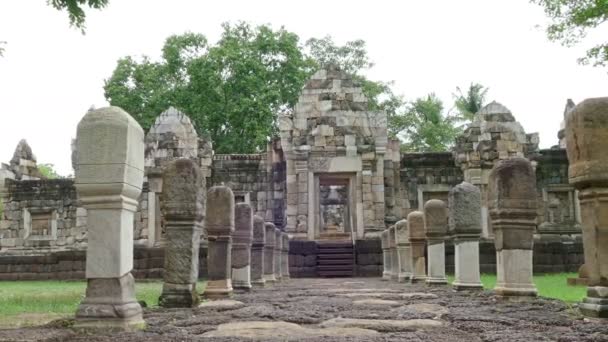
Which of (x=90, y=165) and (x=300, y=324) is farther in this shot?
(x=300, y=324)

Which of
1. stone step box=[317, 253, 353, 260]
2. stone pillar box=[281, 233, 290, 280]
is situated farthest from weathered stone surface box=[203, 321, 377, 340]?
stone step box=[317, 253, 353, 260]

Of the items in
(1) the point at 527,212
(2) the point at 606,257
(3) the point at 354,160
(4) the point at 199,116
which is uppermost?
(4) the point at 199,116

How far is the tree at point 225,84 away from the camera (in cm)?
3391

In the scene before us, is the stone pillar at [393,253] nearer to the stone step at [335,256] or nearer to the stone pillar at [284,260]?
the stone pillar at [284,260]

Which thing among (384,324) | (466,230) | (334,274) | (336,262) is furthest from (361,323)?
(336,262)

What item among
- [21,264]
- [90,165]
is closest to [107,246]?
[90,165]

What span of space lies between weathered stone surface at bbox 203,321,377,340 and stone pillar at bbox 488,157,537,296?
10.3 ft

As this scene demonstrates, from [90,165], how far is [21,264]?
1852 cm

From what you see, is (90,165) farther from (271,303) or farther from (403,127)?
(403,127)

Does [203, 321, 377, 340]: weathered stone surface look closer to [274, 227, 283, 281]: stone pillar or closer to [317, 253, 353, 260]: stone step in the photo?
[274, 227, 283, 281]: stone pillar

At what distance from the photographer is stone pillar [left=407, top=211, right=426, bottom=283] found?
41.9 ft

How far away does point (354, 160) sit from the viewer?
818 inches

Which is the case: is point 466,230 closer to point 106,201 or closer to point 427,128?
point 106,201

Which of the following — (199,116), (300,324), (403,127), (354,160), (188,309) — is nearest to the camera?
(300,324)
